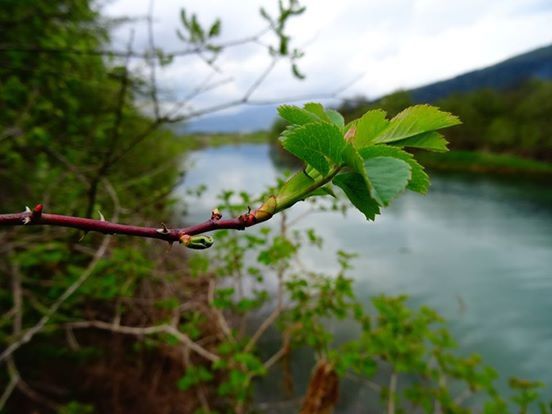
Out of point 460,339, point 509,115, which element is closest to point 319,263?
point 460,339

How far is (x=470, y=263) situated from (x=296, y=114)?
13225mm

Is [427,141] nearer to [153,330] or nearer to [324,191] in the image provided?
[324,191]

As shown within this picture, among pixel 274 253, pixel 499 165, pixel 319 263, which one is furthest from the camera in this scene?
pixel 499 165

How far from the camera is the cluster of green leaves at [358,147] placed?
426mm

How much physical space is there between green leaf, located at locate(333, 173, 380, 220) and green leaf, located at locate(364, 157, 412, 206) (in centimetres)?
3

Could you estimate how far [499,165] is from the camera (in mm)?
32844

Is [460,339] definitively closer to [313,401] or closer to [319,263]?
[319,263]

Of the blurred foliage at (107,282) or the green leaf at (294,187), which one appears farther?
the blurred foliage at (107,282)

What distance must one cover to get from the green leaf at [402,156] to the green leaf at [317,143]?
3cm

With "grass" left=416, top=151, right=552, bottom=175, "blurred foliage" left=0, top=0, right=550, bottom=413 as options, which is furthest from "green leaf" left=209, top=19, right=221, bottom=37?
"grass" left=416, top=151, right=552, bottom=175

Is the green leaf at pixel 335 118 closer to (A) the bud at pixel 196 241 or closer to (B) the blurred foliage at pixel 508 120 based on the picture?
(A) the bud at pixel 196 241

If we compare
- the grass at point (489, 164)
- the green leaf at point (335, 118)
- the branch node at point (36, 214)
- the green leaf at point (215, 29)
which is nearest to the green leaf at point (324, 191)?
the green leaf at point (335, 118)

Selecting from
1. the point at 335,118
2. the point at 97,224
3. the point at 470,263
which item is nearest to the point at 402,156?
the point at 335,118

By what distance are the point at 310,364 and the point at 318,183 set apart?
286 inches
